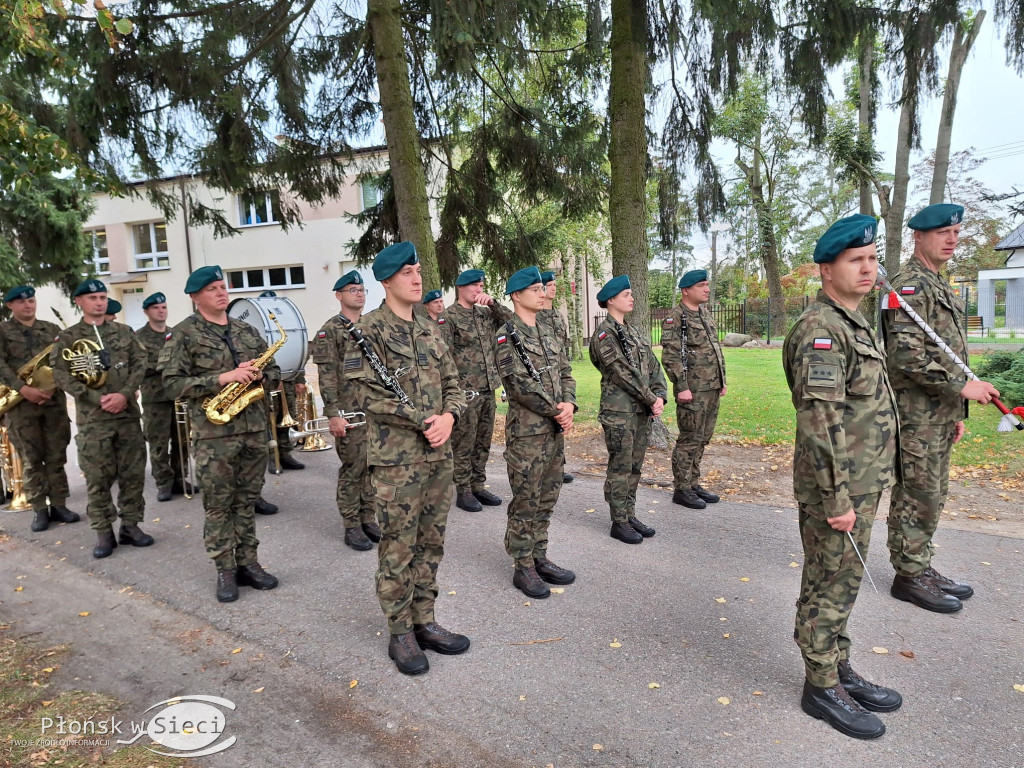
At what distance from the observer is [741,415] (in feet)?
33.8

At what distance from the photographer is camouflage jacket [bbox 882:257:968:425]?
3766 mm

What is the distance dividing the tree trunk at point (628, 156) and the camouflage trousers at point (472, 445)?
2718mm

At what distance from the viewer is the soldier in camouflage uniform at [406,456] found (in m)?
3.40

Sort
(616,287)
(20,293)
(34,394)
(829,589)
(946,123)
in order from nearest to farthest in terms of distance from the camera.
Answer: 1. (829,589)
2. (616,287)
3. (34,394)
4. (20,293)
5. (946,123)

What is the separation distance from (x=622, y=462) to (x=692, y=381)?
141 centimetres

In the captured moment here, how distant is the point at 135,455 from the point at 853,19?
8.19 m

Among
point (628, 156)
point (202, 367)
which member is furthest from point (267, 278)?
point (202, 367)

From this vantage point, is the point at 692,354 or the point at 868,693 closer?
the point at 868,693

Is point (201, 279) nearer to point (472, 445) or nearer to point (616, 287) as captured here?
point (472, 445)

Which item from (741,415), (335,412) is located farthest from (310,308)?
(335,412)

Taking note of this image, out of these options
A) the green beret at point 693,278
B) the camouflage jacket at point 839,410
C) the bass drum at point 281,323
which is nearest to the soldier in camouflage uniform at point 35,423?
the bass drum at point 281,323

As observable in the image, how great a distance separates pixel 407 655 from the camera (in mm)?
3381

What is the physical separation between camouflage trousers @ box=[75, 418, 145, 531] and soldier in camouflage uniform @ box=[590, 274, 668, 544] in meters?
4.13

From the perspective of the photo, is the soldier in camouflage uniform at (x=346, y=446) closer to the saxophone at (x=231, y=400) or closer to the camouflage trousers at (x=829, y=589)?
the saxophone at (x=231, y=400)
